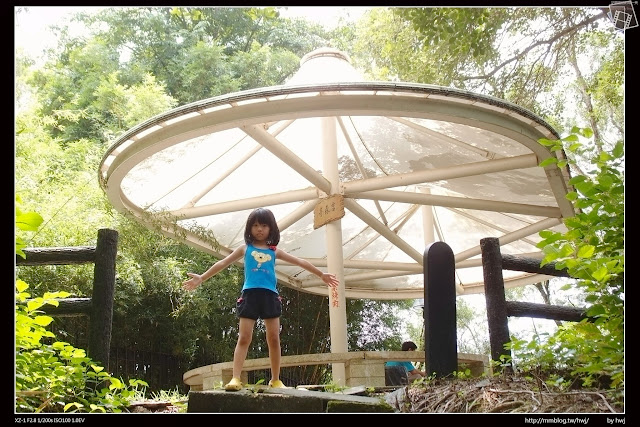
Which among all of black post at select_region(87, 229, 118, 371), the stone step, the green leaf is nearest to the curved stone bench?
black post at select_region(87, 229, 118, 371)

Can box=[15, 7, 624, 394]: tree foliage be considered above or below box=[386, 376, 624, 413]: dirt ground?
above

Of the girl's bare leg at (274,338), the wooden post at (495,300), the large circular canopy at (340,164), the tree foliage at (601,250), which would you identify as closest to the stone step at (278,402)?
the girl's bare leg at (274,338)

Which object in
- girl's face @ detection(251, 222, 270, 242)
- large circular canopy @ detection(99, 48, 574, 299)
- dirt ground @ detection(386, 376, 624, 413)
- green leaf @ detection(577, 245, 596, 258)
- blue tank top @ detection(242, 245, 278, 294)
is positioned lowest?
dirt ground @ detection(386, 376, 624, 413)

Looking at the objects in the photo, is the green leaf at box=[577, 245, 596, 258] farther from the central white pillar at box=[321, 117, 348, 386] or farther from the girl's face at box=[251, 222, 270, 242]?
the central white pillar at box=[321, 117, 348, 386]

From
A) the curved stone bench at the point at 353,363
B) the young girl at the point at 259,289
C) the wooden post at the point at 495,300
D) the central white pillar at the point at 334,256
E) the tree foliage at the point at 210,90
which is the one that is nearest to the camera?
the young girl at the point at 259,289

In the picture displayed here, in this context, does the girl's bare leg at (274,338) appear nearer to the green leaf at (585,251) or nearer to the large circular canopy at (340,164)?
the green leaf at (585,251)

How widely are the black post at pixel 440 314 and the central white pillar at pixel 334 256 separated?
137 inches

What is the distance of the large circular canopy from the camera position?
5.29m

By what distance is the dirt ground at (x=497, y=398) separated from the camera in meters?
2.68

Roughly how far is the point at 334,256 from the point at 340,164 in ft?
6.44

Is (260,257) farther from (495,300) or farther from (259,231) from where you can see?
(495,300)

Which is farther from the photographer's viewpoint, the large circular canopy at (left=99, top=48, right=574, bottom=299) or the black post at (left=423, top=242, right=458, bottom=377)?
the large circular canopy at (left=99, top=48, right=574, bottom=299)

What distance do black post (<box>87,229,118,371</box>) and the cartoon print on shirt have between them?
3.19 feet
